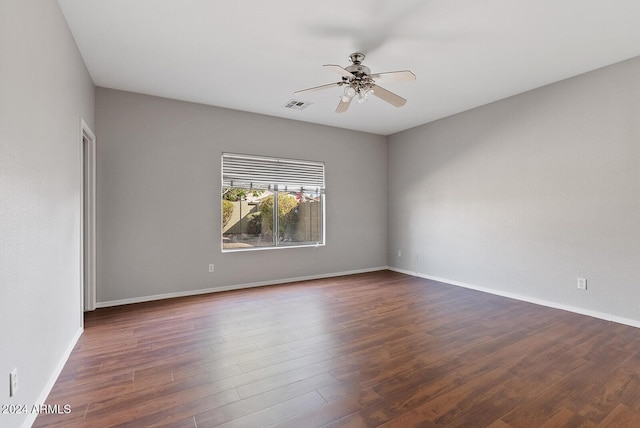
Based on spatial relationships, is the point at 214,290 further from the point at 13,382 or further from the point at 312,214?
the point at 13,382

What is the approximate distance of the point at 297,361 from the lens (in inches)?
95.0

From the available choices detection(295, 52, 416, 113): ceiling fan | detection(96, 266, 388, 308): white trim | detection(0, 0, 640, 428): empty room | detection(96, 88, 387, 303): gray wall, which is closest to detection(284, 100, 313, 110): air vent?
detection(0, 0, 640, 428): empty room

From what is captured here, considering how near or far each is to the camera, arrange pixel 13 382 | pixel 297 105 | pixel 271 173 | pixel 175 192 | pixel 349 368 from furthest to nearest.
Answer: pixel 271 173
pixel 297 105
pixel 175 192
pixel 349 368
pixel 13 382

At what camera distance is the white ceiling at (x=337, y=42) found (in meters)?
2.35

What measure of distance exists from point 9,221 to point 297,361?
6.50ft

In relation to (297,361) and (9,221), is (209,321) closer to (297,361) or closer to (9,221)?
(297,361)

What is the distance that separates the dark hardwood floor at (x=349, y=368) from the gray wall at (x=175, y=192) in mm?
661

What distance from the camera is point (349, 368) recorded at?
90.3 inches

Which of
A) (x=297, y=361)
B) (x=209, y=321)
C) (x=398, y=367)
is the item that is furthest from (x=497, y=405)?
(x=209, y=321)

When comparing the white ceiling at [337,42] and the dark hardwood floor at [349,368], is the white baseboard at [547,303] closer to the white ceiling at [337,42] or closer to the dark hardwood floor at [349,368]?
the dark hardwood floor at [349,368]

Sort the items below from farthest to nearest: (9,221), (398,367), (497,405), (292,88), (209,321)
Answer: (292,88)
(209,321)
(398,367)
(497,405)
(9,221)

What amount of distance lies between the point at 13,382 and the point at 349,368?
1.93 m

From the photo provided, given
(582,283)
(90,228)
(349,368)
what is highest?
(90,228)

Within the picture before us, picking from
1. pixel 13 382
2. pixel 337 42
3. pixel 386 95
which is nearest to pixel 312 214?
pixel 386 95
